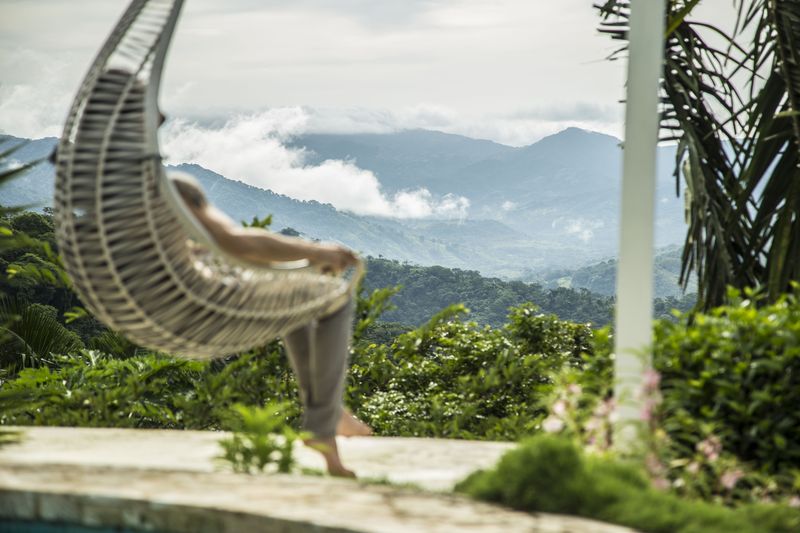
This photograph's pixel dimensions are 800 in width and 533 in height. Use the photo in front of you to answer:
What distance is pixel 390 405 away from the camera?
5.39 m

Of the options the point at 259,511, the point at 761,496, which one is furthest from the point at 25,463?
the point at 761,496

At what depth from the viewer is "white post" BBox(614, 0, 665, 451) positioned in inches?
120

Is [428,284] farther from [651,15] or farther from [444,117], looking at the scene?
[444,117]

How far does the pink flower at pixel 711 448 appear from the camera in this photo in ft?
9.73

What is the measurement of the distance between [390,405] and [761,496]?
2.56 meters

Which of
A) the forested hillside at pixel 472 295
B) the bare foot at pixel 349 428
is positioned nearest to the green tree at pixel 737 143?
the bare foot at pixel 349 428

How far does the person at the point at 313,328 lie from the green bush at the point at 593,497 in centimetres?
68

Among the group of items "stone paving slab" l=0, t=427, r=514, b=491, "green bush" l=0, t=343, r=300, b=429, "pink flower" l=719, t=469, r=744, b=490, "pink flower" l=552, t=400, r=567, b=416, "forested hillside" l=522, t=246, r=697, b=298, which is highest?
"pink flower" l=552, t=400, r=567, b=416

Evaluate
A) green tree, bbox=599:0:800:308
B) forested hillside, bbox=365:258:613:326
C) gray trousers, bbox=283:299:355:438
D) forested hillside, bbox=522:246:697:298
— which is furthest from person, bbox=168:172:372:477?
forested hillside, bbox=522:246:697:298

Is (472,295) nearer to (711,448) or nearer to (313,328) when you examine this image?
(313,328)

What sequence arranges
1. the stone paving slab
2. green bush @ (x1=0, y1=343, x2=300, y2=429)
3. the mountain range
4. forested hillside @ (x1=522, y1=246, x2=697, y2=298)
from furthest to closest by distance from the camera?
the mountain range < forested hillside @ (x1=522, y1=246, x2=697, y2=298) < green bush @ (x1=0, y1=343, x2=300, y2=429) < the stone paving slab

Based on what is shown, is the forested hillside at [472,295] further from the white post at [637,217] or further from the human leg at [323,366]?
the white post at [637,217]

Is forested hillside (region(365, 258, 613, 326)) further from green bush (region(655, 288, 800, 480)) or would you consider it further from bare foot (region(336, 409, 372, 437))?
green bush (region(655, 288, 800, 480))

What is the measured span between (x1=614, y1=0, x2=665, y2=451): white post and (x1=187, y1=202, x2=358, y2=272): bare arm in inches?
32.6
